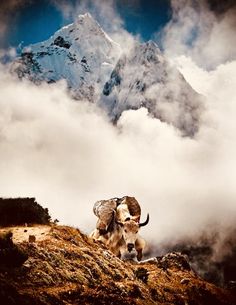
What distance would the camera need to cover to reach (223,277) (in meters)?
85.3

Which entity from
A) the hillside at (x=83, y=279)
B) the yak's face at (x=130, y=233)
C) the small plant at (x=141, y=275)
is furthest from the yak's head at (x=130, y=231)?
the small plant at (x=141, y=275)

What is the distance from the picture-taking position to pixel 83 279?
528 inches

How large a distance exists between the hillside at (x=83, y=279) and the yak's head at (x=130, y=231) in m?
1.77

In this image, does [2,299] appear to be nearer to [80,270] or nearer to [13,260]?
[13,260]

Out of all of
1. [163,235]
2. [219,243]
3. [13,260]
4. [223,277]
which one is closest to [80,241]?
[13,260]

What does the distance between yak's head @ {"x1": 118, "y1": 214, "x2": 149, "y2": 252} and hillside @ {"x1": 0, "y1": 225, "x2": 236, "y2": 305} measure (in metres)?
1.77

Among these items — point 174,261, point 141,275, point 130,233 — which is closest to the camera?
point 141,275

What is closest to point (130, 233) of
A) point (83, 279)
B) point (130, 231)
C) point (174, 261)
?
point (130, 231)

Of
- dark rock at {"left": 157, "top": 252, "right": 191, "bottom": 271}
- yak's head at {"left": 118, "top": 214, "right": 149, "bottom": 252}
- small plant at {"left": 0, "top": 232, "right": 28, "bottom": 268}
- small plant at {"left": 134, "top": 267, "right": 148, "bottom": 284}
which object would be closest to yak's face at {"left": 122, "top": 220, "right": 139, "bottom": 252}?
yak's head at {"left": 118, "top": 214, "right": 149, "bottom": 252}

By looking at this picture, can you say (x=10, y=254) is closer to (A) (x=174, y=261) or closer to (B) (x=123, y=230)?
(A) (x=174, y=261)

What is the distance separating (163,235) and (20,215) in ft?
429

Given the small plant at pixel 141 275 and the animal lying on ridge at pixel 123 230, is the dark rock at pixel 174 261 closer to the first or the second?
the animal lying on ridge at pixel 123 230

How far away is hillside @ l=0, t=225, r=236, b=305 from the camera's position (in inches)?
453

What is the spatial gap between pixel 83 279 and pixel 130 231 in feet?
25.0
